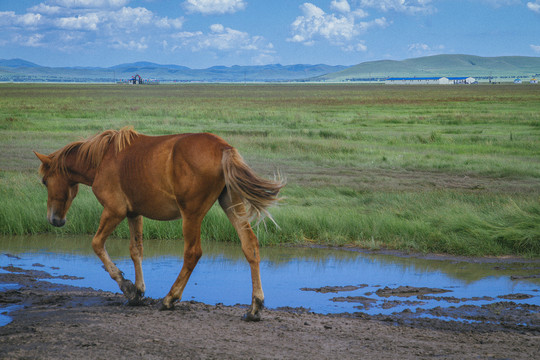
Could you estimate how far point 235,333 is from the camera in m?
5.16

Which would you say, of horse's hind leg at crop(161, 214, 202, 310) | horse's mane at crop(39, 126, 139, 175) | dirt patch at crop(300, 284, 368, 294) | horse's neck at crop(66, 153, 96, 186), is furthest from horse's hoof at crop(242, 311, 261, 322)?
horse's neck at crop(66, 153, 96, 186)

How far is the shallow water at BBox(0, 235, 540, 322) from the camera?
6.97 meters

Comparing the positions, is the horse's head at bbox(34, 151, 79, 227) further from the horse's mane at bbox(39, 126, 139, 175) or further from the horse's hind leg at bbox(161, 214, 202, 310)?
the horse's hind leg at bbox(161, 214, 202, 310)

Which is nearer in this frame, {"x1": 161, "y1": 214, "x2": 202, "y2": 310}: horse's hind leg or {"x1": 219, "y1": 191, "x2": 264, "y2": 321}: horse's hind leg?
{"x1": 219, "y1": 191, "x2": 264, "y2": 321}: horse's hind leg

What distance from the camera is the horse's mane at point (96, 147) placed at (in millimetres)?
6219

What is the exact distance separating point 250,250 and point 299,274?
275 cm

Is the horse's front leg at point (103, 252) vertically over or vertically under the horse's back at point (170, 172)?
under

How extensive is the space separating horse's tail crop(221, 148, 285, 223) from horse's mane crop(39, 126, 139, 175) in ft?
3.74

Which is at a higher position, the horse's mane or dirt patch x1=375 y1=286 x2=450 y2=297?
the horse's mane

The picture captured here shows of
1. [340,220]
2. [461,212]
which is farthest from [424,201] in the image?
[340,220]

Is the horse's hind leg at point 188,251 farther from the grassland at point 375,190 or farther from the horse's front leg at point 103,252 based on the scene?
the grassland at point 375,190

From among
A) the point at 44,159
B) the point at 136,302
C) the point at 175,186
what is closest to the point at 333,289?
the point at 136,302

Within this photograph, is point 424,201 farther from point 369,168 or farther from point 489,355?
point 489,355

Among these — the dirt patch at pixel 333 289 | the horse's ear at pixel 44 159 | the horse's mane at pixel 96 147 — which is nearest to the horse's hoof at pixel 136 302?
the horse's mane at pixel 96 147
